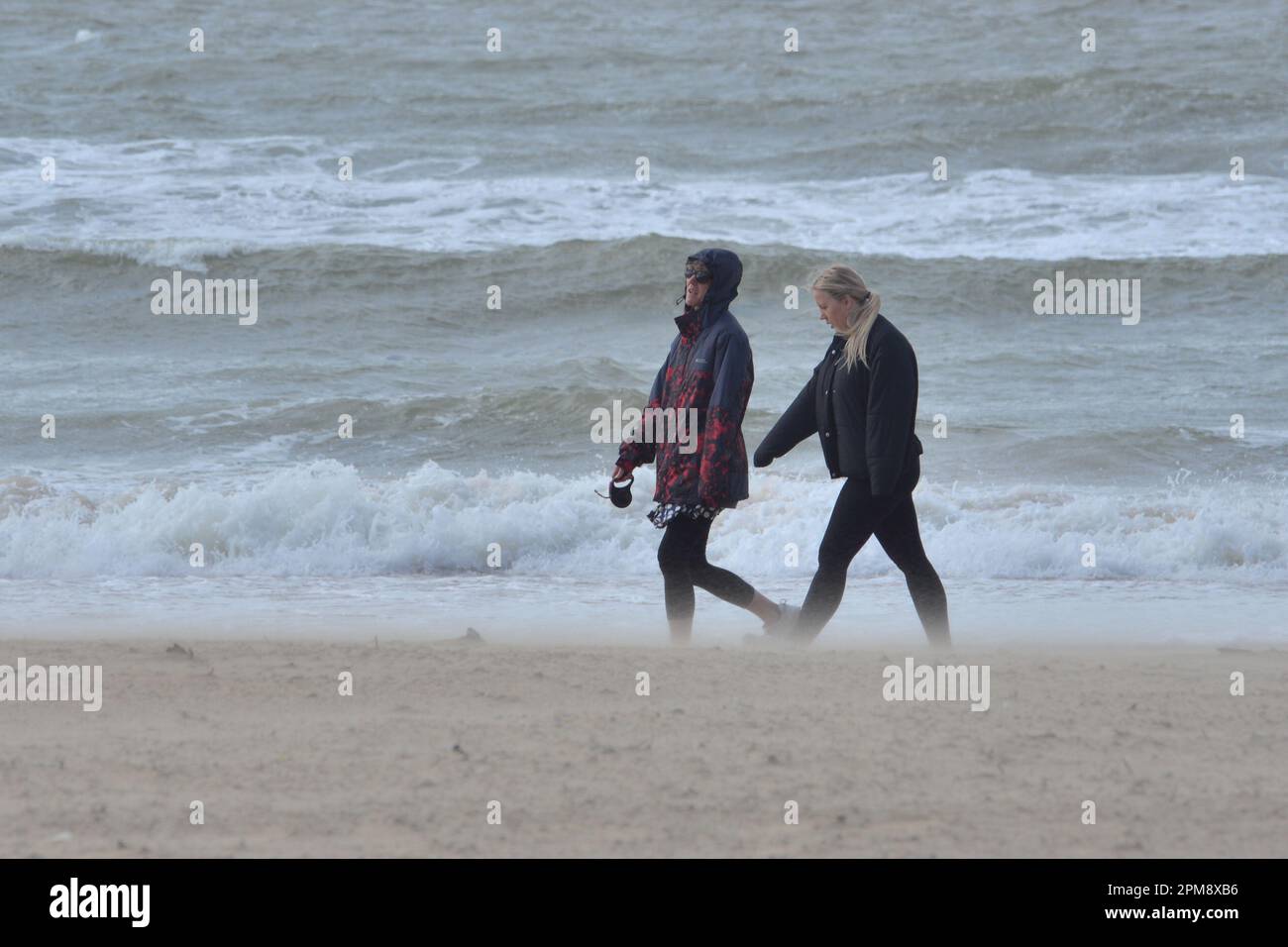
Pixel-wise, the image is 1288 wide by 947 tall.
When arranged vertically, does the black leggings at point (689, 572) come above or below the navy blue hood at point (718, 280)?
below

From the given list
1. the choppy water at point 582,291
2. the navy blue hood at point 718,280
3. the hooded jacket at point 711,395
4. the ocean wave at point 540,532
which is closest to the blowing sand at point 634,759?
the hooded jacket at point 711,395

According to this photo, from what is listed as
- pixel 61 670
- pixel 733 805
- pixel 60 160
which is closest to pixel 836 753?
pixel 733 805

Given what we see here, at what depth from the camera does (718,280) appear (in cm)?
553

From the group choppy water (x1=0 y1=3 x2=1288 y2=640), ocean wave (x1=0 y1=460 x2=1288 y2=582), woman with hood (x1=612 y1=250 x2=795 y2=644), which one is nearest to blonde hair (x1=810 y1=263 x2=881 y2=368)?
woman with hood (x1=612 y1=250 x2=795 y2=644)

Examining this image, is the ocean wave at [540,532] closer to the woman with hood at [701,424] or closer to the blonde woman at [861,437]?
the blonde woman at [861,437]

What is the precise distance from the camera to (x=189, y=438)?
11312 millimetres

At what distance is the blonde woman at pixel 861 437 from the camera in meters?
5.26

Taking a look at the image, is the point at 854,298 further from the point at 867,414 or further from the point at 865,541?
the point at 865,541

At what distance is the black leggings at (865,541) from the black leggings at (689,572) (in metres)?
0.29

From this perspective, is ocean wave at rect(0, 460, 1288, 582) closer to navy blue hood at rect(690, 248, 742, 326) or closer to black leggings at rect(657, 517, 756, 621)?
black leggings at rect(657, 517, 756, 621)

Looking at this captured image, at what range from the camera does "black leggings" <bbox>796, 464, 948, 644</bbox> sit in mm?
5418

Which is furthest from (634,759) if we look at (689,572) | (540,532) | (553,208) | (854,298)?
(553,208)

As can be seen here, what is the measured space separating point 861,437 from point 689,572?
879mm
